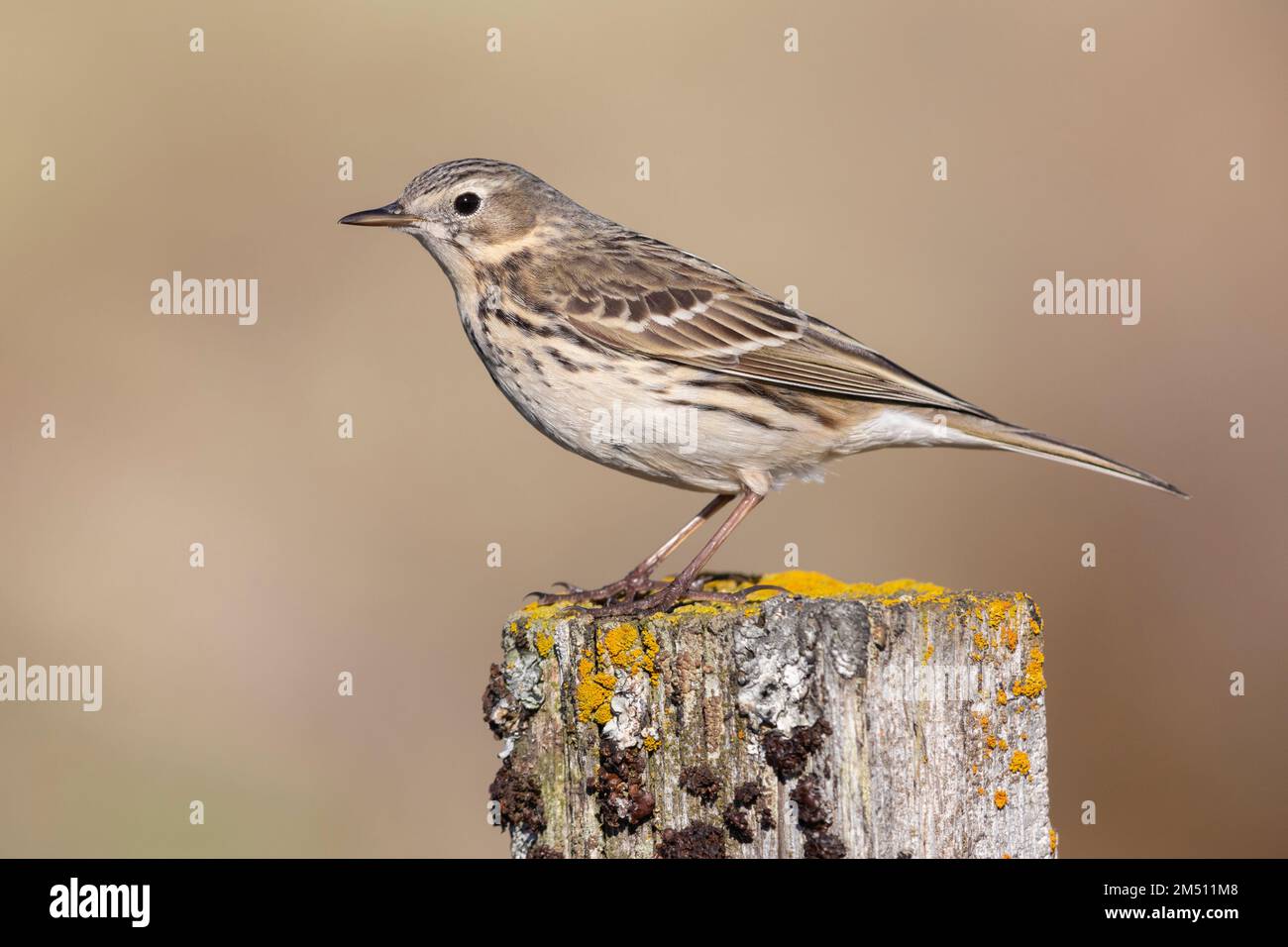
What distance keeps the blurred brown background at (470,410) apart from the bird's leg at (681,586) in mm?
3866

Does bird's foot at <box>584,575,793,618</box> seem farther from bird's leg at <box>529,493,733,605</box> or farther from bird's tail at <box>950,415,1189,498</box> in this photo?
bird's tail at <box>950,415,1189,498</box>

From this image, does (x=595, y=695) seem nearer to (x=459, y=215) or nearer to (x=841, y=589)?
(x=841, y=589)

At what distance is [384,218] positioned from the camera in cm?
729

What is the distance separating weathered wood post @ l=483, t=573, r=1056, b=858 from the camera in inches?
186

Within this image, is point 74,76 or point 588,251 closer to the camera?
point 588,251

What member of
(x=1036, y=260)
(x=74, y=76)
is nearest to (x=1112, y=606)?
(x=1036, y=260)

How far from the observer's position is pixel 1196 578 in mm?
10906

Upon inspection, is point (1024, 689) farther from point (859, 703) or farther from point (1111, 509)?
point (1111, 509)

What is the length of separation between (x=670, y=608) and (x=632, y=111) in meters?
8.06

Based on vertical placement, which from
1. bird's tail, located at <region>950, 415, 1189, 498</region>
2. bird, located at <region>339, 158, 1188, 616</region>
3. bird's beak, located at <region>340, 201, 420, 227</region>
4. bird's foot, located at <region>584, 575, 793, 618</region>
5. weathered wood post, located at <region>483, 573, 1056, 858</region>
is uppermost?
bird's beak, located at <region>340, 201, 420, 227</region>

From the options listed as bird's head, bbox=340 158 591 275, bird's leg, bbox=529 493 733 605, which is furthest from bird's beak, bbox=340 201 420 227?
bird's leg, bbox=529 493 733 605

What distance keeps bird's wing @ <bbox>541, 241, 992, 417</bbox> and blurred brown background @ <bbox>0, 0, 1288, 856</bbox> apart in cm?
401

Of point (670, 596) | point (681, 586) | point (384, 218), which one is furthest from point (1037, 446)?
point (384, 218)

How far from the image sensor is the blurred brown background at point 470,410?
10.5m
